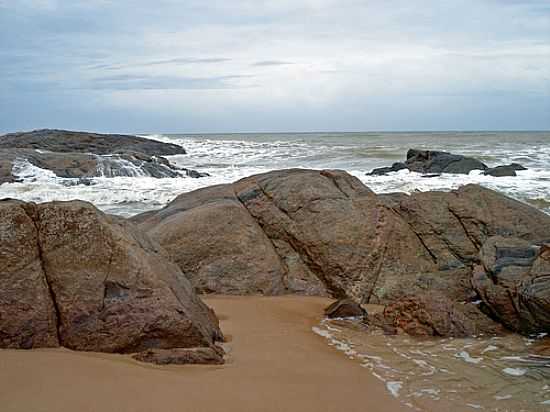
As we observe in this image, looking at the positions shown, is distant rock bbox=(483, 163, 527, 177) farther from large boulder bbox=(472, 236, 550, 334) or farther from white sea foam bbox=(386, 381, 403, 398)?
white sea foam bbox=(386, 381, 403, 398)

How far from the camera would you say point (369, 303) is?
7.39 meters

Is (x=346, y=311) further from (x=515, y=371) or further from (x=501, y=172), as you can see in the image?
(x=501, y=172)

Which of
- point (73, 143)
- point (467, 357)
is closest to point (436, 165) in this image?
point (73, 143)

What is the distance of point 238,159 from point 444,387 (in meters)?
35.1

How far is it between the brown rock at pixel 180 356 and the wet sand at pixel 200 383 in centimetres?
8

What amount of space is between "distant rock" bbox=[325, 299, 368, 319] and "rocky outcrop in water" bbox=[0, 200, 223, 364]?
2.08m

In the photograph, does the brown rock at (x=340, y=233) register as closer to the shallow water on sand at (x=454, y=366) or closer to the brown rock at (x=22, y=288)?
the shallow water on sand at (x=454, y=366)

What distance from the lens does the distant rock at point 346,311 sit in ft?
21.4

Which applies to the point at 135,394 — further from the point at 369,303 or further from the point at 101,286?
the point at 369,303

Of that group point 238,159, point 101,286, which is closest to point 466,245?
point 101,286

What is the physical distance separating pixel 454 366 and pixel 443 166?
777 inches

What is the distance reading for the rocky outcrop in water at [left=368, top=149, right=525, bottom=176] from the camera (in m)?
22.9

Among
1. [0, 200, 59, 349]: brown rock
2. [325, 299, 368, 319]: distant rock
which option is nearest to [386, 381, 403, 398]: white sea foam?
[325, 299, 368, 319]: distant rock

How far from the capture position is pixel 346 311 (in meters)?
6.53
